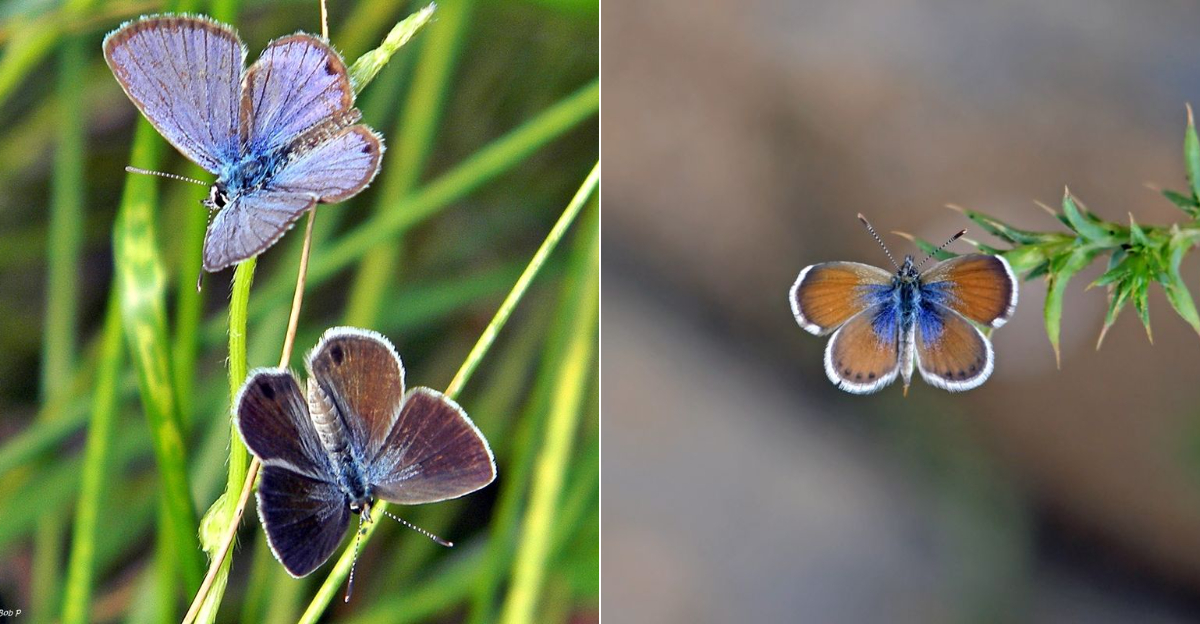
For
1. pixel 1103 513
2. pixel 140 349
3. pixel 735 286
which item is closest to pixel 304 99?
pixel 140 349

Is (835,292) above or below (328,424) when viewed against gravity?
below

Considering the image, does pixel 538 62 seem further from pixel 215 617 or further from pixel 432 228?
pixel 215 617

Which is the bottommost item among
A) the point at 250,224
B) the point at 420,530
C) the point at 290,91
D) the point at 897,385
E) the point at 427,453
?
the point at 897,385

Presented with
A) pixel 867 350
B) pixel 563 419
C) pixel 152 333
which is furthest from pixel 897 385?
pixel 152 333

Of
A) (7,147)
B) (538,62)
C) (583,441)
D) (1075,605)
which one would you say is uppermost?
(7,147)

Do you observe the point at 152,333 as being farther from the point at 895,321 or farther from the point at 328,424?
the point at 895,321
